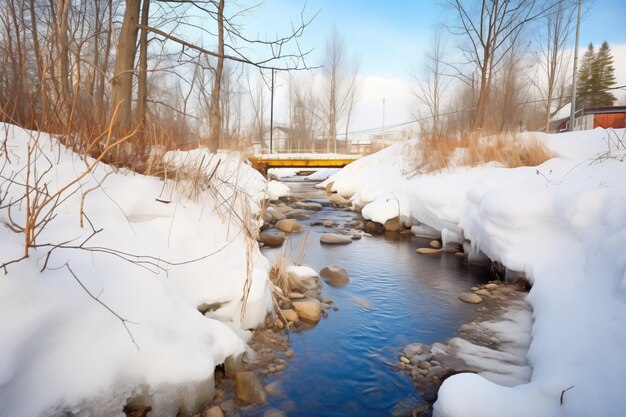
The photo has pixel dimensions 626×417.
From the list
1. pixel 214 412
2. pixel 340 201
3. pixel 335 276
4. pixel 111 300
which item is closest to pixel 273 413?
pixel 214 412

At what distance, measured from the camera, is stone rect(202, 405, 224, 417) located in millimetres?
1984

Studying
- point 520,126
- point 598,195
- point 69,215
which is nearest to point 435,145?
point 520,126

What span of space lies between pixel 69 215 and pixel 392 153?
39.1 feet

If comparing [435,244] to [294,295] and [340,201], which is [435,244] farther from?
[340,201]

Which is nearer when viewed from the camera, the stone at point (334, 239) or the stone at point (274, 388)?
the stone at point (274, 388)

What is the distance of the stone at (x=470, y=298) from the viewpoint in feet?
12.6

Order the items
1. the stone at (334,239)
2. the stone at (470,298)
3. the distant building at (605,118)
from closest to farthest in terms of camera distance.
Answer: the stone at (470,298) → the stone at (334,239) → the distant building at (605,118)

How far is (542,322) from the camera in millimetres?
2648

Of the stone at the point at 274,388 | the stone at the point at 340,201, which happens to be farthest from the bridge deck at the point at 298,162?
the stone at the point at 274,388

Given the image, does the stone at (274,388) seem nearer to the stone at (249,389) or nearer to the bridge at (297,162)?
the stone at (249,389)

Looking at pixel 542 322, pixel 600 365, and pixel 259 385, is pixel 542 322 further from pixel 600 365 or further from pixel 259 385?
pixel 259 385

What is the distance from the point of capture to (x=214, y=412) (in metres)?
2.00

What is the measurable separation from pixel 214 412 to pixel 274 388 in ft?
1.51

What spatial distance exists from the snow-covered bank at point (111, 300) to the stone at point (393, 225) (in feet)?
16.0
